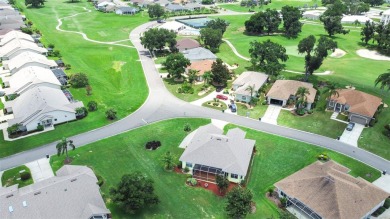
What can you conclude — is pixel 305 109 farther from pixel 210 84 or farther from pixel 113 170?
pixel 113 170

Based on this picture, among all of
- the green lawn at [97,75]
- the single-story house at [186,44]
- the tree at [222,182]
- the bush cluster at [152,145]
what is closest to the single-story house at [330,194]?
the tree at [222,182]

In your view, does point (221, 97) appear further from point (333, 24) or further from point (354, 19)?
point (354, 19)

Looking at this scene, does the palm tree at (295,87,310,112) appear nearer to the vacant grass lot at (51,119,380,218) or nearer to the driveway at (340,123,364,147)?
the driveway at (340,123,364,147)

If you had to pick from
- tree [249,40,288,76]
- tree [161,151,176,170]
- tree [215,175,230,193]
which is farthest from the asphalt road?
tree [249,40,288,76]

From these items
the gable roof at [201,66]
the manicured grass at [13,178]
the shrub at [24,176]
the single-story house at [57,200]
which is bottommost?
the manicured grass at [13,178]

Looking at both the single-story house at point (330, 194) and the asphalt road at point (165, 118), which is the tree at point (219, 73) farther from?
the single-story house at point (330, 194)

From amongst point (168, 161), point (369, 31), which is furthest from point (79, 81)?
point (369, 31)
